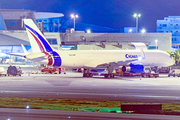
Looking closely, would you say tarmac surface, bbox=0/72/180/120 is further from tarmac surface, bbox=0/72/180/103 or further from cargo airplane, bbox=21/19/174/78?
cargo airplane, bbox=21/19/174/78

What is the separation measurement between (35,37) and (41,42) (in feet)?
4.47

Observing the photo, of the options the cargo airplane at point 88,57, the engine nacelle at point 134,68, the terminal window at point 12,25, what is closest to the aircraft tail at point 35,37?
the cargo airplane at point 88,57

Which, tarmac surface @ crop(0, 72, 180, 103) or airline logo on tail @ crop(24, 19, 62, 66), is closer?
tarmac surface @ crop(0, 72, 180, 103)

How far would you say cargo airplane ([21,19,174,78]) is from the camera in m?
45.7

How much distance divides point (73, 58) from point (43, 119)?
1382 inches

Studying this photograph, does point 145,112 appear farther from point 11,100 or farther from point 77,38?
point 77,38

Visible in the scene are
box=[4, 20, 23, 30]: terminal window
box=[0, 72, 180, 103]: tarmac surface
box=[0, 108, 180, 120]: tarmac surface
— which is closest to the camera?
box=[0, 108, 180, 120]: tarmac surface

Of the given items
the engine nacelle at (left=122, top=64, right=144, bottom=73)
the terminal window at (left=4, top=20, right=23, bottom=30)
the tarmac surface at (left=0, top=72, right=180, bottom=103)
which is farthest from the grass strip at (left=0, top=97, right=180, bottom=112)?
the terminal window at (left=4, top=20, right=23, bottom=30)

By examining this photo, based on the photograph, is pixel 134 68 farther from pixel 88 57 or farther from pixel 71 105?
pixel 71 105

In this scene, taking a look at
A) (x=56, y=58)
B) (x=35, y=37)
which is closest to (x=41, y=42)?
(x=35, y=37)

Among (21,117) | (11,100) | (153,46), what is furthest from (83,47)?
(21,117)

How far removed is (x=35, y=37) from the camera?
1783 inches

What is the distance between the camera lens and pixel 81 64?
Result: 163 ft

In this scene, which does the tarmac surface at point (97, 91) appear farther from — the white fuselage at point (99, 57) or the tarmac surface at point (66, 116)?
the white fuselage at point (99, 57)
